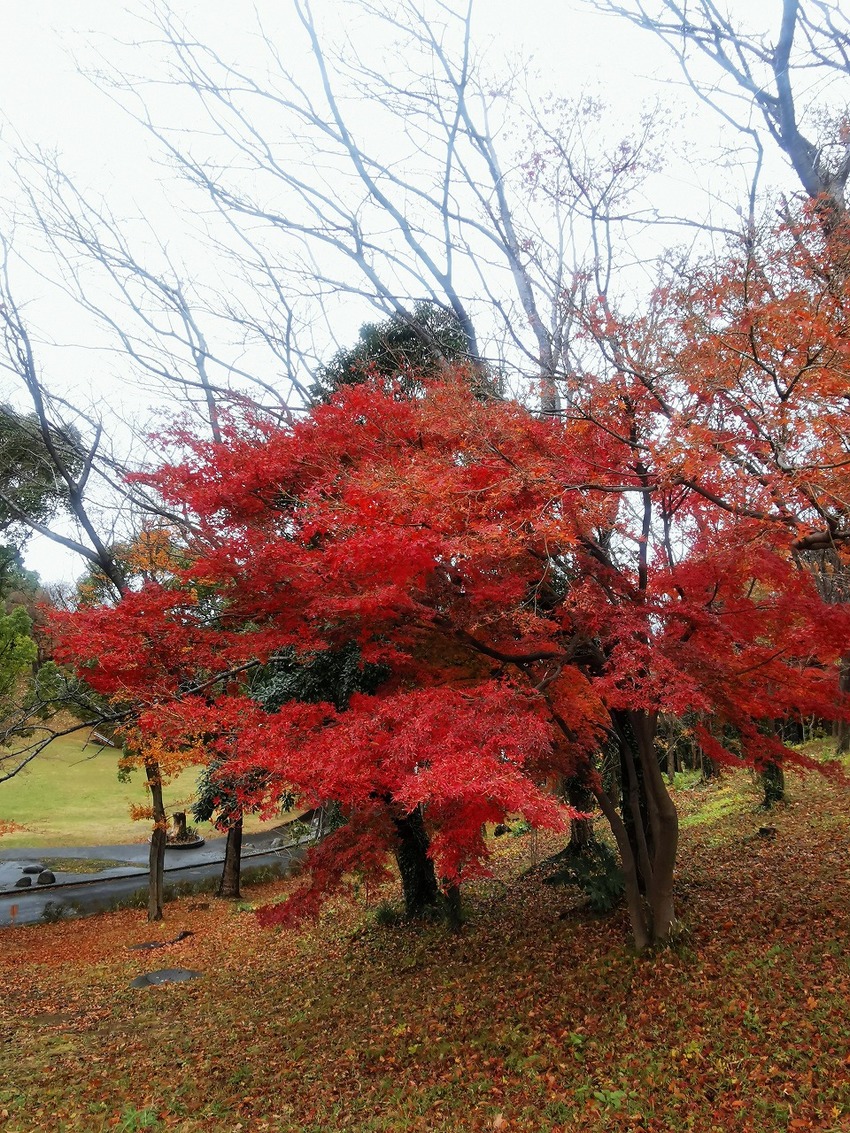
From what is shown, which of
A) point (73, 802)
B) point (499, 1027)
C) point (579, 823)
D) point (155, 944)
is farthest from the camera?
point (73, 802)

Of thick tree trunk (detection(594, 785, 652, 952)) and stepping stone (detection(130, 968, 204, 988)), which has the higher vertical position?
thick tree trunk (detection(594, 785, 652, 952))

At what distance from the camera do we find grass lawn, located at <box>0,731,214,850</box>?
28.6 m

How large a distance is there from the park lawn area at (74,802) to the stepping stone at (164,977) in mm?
12642

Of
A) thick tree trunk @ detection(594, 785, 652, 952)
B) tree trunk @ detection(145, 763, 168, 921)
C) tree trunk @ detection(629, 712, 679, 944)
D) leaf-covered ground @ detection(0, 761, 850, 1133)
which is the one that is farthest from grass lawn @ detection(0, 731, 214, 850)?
tree trunk @ detection(629, 712, 679, 944)

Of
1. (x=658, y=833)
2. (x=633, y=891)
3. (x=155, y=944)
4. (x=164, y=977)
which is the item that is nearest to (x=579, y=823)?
(x=633, y=891)

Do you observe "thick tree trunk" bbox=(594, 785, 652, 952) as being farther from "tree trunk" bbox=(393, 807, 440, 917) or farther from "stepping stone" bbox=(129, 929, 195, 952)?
"stepping stone" bbox=(129, 929, 195, 952)

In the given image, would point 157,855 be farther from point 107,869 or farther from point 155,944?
point 107,869

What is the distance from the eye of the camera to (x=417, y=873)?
13.3 meters

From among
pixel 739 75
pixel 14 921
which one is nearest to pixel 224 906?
pixel 14 921

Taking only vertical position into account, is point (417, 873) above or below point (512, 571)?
below

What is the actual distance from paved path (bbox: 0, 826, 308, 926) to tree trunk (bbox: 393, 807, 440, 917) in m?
6.97

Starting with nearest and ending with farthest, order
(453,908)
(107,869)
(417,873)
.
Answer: (453,908)
(417,873)
(107,869)

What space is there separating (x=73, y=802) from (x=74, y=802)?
47mm

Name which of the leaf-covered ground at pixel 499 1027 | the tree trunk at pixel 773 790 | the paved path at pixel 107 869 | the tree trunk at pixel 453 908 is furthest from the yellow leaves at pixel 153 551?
the tree trunk at pixel 773 790
